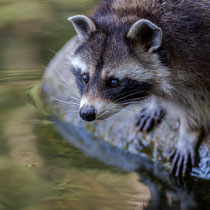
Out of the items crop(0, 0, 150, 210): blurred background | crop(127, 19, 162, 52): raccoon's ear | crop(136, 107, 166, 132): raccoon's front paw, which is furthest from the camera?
crop(136, 107, 166, 132): raccoon's front paw

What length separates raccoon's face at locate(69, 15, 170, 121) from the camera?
4.41 m

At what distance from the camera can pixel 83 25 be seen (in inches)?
187

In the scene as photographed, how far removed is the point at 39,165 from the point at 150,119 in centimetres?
127

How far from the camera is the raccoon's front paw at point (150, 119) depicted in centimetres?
570

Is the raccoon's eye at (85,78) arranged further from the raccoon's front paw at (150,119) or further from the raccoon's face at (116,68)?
the raccoon's front paw at (150,119)

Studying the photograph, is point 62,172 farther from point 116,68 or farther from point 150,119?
point 116,68

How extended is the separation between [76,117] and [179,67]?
6.96ft

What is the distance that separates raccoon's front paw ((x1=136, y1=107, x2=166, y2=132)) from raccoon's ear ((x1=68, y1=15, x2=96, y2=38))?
1292 mm

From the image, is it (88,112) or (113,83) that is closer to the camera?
(88,112)

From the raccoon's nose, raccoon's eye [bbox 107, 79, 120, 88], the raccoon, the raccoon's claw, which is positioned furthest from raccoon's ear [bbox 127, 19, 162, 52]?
the raccoon's claw

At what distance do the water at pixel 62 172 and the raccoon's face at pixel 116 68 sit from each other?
95 cm

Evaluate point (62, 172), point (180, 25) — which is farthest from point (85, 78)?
point (62, 172)

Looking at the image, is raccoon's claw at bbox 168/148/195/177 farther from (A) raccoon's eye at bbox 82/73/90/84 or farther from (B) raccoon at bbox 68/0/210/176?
(A) raccoon's eye at bbox 82/73/90/84

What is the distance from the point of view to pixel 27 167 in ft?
18.1
